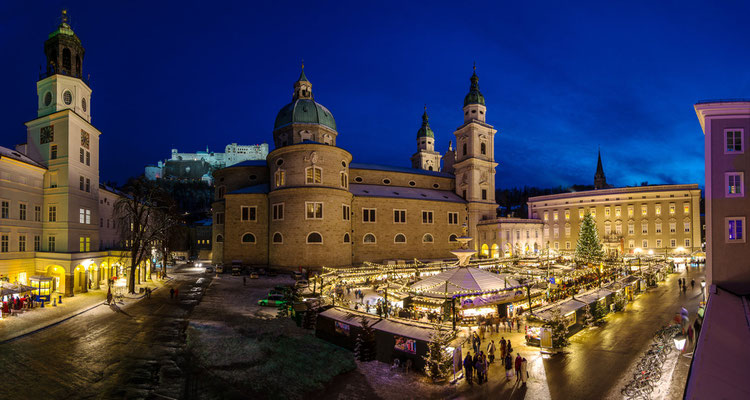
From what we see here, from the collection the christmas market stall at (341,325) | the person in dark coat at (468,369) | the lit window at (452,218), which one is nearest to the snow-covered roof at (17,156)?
the christmas market stall at (341,325)

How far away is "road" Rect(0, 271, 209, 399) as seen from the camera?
12.7 metres

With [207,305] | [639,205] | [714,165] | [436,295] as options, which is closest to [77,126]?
[207,305]

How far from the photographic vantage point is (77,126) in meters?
30.8

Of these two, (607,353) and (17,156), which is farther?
(17,156)

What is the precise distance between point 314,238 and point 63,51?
28.5 metres

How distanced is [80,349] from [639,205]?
2906 inches

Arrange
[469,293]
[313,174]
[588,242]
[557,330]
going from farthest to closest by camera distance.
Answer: [588,242]
[313,174]
[469,293]
[557,330]

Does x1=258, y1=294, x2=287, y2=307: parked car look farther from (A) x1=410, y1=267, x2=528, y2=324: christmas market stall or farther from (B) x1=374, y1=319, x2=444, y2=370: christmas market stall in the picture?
(B) x1=374, y1=319, x2=444, y2=370: christmas market stall

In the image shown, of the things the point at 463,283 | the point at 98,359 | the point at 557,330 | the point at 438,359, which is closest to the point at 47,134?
the point at 98,359

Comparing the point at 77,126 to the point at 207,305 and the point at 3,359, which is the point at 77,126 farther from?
the point at 3,359

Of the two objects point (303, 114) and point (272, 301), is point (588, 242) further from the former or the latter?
point (303, 114)

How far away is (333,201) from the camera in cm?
4388

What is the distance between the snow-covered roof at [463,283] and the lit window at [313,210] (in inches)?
968

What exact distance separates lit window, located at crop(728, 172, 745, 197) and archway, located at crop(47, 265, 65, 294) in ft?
145
